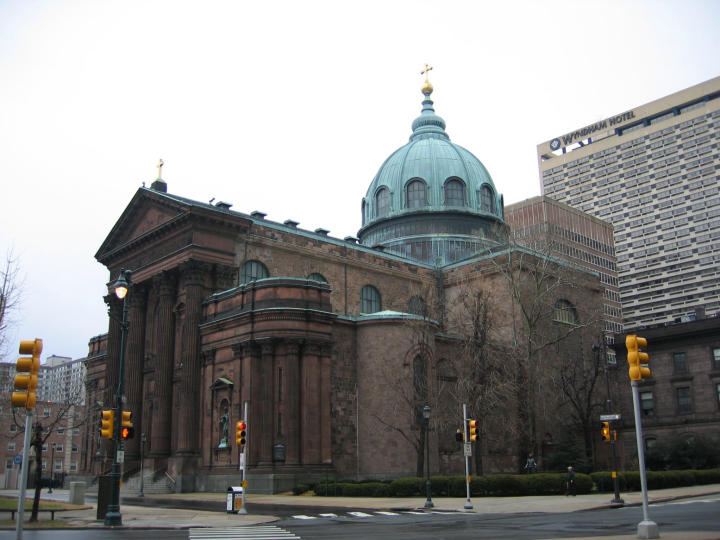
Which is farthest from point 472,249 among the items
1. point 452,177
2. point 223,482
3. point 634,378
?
point 634,378

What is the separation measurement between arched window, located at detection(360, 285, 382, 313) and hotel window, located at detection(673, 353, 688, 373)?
83.4 feet

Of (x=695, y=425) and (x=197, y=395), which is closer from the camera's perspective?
(x=197, y=395)

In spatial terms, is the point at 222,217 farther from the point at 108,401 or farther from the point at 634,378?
the point at 634,378

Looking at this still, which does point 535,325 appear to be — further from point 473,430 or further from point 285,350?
point 285,350

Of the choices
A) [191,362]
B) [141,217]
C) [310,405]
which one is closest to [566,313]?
[310,405]

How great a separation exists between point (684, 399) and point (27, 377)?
58322mm

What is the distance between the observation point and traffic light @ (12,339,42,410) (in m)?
15.6

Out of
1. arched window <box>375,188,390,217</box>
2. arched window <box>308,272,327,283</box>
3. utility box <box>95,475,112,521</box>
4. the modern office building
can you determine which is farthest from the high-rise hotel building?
utility box <box>95,475,112,521</box>

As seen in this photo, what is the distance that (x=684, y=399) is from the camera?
2472 inches

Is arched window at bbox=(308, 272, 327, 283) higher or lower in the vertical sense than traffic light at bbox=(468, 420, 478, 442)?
higher

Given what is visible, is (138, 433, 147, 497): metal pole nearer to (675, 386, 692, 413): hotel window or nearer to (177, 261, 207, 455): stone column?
(177, 261, 207, 455): stone column

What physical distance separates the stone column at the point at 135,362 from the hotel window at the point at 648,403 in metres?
41.2

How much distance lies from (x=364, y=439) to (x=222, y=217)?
17.7 meters

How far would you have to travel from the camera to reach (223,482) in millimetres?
45406
